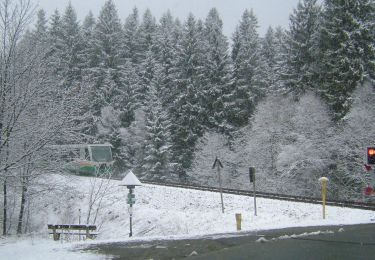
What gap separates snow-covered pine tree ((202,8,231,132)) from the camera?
169 ft

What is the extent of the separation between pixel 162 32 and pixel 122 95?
1214 cm

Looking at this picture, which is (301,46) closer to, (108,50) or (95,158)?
(95,158)

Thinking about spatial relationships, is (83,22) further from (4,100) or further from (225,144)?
(4,100)

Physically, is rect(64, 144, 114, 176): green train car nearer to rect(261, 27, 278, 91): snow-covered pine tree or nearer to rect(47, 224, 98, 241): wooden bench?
rect(47, 224, 98, 241): wooden bench

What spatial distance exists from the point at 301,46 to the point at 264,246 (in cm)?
3707

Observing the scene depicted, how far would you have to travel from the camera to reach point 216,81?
53.2 m

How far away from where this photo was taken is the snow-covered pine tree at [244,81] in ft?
170

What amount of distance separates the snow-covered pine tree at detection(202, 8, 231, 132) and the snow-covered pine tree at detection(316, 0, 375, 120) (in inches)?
508

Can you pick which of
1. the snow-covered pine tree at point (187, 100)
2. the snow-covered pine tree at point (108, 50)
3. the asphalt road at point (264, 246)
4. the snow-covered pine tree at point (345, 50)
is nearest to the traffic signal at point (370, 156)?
the asphalt road at point (264, 246)

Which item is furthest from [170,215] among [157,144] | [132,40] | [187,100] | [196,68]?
[132,40]

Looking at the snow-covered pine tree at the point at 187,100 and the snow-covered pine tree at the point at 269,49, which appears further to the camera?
the snow-covered pine tree at the point at 269,49

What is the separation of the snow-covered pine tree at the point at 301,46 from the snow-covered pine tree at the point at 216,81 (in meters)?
7.71

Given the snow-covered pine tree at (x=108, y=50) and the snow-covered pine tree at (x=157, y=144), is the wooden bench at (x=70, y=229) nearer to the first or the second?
the snow-covered pine tree at (x=157, y=144)

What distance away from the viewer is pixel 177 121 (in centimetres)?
5403
